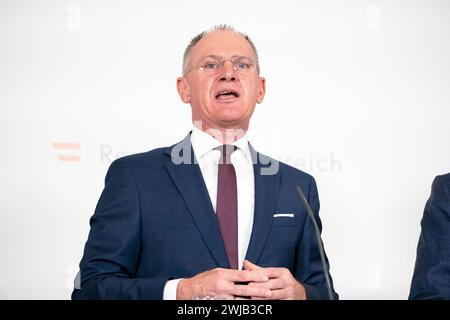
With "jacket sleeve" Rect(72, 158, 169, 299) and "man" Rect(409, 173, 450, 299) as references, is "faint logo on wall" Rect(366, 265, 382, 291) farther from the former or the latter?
"jacket sleeve" Rect(72, 158, 169, 299)

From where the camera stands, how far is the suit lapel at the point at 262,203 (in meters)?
2.00

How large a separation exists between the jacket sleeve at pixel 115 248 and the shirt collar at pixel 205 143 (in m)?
0.22

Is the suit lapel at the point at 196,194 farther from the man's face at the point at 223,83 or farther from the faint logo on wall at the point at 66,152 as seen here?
the faint logo on wall at the point at 66,152

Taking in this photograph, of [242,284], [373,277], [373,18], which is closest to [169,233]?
[242,284]

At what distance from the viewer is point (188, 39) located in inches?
97.0

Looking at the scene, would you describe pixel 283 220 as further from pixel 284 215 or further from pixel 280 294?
pixel 280 294

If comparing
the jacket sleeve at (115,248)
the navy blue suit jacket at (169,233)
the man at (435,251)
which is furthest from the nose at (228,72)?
the man at (435,251)

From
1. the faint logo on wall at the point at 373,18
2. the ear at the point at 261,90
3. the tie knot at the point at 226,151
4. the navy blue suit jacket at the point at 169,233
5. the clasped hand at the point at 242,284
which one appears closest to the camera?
the clasped hand at the point at 242,284

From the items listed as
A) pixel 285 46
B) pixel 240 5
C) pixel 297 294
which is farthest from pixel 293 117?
pixel 297 294

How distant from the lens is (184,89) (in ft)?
7.59

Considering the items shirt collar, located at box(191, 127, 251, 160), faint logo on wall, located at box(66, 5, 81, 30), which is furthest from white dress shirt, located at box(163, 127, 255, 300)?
faint logo on wall, located at box(66, 5, 81, 30)
